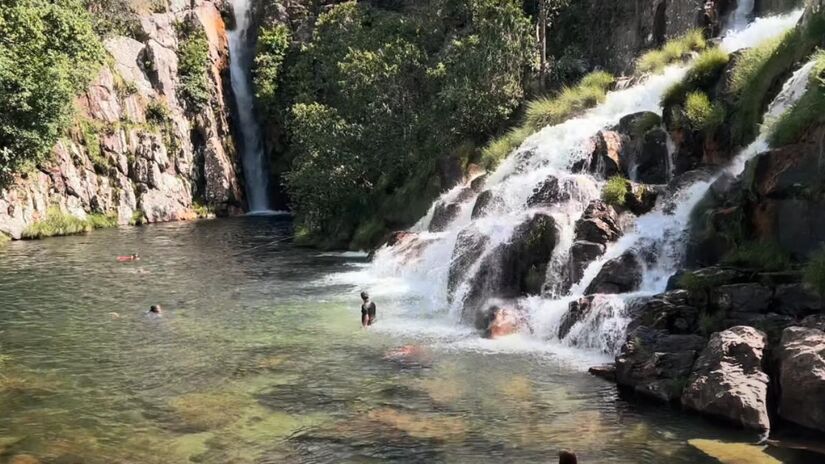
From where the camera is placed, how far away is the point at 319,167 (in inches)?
1465

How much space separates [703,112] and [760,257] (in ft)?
26.0

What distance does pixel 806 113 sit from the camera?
1500 centimetres

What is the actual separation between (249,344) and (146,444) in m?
6.15

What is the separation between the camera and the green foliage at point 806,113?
14.7 meters

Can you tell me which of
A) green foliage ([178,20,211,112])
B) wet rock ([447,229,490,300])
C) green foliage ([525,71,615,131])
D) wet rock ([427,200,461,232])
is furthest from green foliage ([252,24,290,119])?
wet rock ([447,229,490,300])

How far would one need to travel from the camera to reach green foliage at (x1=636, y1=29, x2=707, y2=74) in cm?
2784

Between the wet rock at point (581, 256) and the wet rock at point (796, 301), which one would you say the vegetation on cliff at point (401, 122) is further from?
the wet rock at point (796, 301)

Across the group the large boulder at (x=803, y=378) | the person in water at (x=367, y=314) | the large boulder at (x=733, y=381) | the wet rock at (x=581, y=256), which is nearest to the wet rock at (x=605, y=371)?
the large boulder at (x=733, y=381)

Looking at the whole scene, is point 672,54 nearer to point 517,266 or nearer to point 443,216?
point 443,216

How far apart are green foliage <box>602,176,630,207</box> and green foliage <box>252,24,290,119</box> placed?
142 feet

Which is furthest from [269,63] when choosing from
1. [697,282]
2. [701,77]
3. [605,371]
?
[605,371]

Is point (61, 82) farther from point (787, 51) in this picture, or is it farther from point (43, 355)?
point (787, 51)

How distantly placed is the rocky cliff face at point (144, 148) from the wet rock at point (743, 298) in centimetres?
3953

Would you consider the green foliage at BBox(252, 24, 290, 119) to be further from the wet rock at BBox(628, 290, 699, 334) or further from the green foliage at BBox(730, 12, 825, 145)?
the wet rock at BBox(628, 290, 699, 334)
